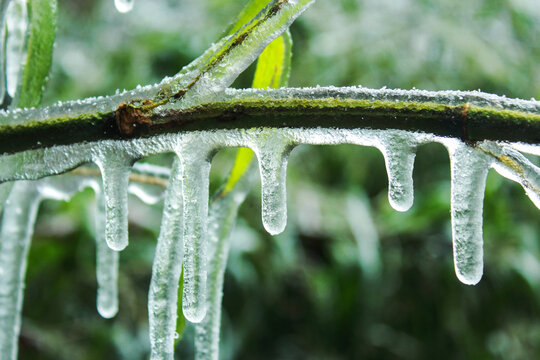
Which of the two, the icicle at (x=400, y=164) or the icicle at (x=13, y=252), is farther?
the icicle at (x=13, y=252)

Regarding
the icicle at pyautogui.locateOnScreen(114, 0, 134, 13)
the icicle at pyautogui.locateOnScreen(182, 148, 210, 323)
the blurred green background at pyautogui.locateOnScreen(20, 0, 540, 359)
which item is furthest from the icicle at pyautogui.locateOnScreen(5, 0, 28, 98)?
the blurred green background at pyautogui.locateOnScreen(20, 0, 540, 359)

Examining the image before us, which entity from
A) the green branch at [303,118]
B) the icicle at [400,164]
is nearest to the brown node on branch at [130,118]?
the green branch at [303,118]

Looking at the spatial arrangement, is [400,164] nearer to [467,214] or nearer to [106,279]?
[467,214]

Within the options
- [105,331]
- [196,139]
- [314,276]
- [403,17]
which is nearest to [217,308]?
[196,139]

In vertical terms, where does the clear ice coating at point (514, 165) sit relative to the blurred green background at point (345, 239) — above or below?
below

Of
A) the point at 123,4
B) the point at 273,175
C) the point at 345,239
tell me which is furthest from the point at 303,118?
the point at 345,239

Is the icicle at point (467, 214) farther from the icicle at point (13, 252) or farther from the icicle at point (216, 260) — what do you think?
the icicle at point (13, 252)

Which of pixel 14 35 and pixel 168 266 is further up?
pixel 14 35

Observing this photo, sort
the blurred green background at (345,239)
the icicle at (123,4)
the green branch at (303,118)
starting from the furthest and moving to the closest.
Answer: the blurred green background at (345,239)
the icicle at (123,4)
the green branch at (303,118)
